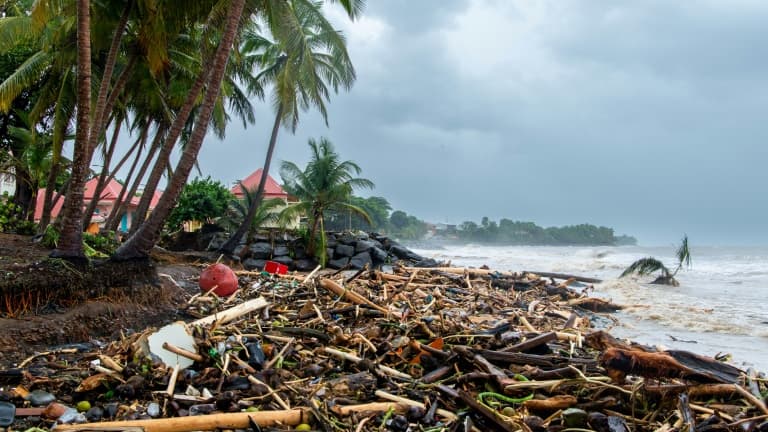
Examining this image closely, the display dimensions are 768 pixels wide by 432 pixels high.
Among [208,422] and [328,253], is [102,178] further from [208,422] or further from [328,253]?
[208,422]

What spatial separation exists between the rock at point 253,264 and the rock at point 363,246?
152 inches

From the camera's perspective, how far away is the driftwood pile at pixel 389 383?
365 centimetres

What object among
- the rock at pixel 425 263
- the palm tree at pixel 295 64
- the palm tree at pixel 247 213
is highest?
the palm tree at pixel 295 64

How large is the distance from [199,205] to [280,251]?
14.0ft

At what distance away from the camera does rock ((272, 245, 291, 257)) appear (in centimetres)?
1978

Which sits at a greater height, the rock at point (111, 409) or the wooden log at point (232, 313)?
the wooden log at point (232, 313)

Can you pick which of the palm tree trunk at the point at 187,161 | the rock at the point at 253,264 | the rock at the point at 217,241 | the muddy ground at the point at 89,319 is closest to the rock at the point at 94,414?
the muddy ground at the point at 89,319

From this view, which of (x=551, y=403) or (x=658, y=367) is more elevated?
(x=658, y=367)

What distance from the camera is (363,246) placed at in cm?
2067

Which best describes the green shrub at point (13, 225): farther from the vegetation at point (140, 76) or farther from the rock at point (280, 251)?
the rock at point (280, 251)

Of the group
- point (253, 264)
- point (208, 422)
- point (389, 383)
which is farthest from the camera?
point (253, 264)

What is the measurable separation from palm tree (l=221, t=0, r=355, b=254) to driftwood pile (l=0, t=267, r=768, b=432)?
9.26 metres

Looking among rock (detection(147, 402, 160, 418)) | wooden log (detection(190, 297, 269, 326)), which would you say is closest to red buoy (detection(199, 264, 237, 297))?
wooden log (detection(190, 297, 269, 326))

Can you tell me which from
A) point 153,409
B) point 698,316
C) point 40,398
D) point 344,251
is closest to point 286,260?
point 344,251
